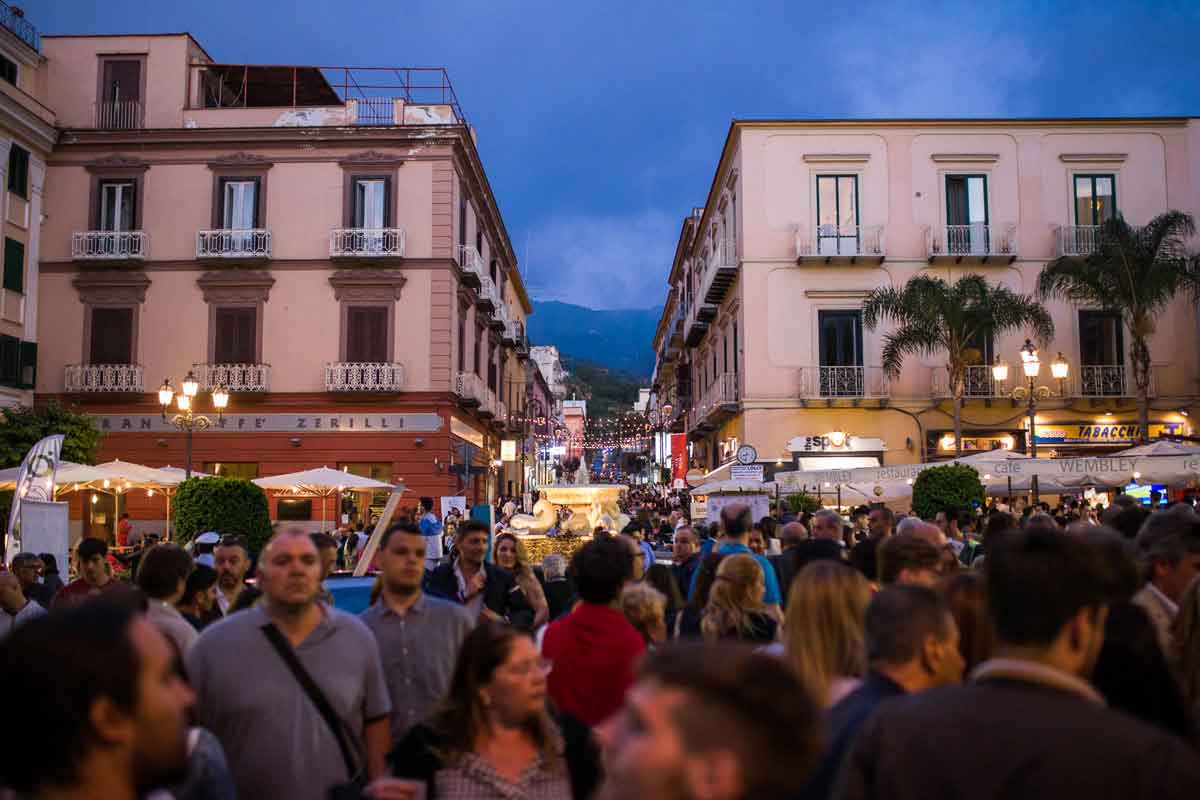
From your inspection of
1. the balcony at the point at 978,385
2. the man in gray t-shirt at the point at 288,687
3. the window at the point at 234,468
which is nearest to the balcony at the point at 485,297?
the window at the point at 234,468

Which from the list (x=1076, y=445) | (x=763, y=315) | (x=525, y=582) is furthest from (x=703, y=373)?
(x=525, y=582)

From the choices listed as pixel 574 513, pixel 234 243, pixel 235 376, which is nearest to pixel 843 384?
pixel 574 513

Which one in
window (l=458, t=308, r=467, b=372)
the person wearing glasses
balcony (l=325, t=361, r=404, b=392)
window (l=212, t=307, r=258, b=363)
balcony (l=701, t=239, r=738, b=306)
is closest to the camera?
the person wearing glasses

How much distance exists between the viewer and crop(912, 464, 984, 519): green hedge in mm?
16978

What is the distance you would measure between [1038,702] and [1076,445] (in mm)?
32006

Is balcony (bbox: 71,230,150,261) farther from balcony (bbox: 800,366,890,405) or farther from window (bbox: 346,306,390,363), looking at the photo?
balcony (bbox: 800,366,890,405)

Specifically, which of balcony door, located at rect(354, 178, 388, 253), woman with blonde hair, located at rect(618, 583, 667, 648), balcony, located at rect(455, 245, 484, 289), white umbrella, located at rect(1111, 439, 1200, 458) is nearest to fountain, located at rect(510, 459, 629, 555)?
white umbrella, located at rect(1111, 439, 1200, 458)

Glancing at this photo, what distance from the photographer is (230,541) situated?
26.7 ft

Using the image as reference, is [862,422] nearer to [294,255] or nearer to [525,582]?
[294,255]

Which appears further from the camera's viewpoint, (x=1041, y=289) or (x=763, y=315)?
(x=763, y=315)

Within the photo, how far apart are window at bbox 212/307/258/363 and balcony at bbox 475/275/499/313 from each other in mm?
8224

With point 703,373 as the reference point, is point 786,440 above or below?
below

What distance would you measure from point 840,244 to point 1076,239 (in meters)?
7.35

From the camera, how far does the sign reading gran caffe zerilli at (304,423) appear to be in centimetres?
3073
